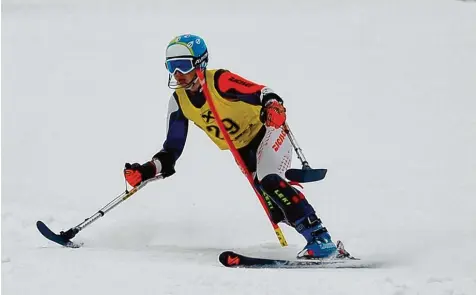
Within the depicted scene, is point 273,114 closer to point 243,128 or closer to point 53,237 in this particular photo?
point 243,128

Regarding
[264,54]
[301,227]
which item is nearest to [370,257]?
[301,227]

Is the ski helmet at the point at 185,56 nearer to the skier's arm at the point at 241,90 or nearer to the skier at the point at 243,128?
the skier at the point at 243,128

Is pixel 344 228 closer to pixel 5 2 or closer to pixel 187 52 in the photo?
pixel 187 52

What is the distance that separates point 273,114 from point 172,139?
1.21 m

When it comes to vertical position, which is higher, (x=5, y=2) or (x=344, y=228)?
(x=5, y=2)

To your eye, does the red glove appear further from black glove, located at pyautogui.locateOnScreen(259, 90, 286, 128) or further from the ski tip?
the ski tip

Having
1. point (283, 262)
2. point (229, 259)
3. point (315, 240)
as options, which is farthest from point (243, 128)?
point (229, 259)

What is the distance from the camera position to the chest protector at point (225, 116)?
213 inches

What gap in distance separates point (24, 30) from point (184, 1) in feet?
22.3

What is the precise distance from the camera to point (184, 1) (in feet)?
80.3

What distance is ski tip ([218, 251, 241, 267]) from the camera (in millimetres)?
4676

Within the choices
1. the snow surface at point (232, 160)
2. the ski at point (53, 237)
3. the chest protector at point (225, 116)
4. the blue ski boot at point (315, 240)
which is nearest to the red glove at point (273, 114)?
the chest protector at point (225, 116)

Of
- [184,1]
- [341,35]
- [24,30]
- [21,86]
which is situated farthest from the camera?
[184,1]

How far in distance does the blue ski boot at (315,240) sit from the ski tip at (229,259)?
620 millimetres
